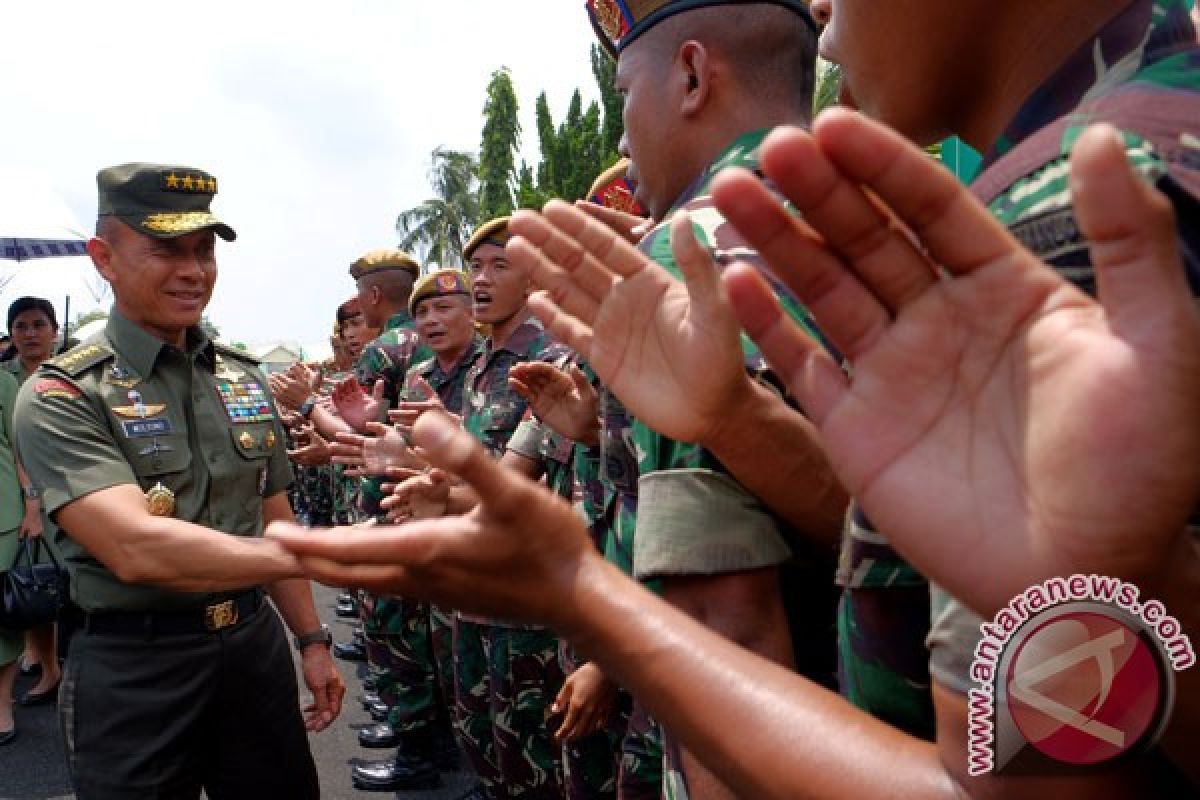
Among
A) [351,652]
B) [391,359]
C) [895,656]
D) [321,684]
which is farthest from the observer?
[351,652]

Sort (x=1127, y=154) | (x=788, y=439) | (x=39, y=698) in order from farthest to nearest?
1. (x=39, y=698)
2. (x=788, y=439)
3. (x=1127, y=154)

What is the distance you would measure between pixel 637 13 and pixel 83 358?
6.46 feet

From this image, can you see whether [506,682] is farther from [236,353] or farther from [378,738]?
[378,738]

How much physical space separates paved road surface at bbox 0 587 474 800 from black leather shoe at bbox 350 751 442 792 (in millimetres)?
Result: 54

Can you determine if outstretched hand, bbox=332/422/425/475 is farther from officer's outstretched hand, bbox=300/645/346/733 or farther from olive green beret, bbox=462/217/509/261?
olive green beret, bbox=462/217/509/261

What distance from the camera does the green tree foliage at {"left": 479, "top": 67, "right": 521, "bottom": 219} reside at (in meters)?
28.9

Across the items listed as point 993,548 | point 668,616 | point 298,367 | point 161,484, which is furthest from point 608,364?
point 298,367

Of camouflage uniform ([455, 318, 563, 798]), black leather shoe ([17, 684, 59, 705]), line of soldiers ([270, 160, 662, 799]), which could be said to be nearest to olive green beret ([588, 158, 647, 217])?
line of soldiers ([270, 160, 662, 799])

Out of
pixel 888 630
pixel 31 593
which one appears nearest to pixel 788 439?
pixel 888 630

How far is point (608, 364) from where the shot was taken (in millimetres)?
1252

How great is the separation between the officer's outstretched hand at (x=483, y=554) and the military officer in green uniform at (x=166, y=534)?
5.34ft

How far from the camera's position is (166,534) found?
2.24 meters

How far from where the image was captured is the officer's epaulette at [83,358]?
8.29 feet

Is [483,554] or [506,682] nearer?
[483,554]
